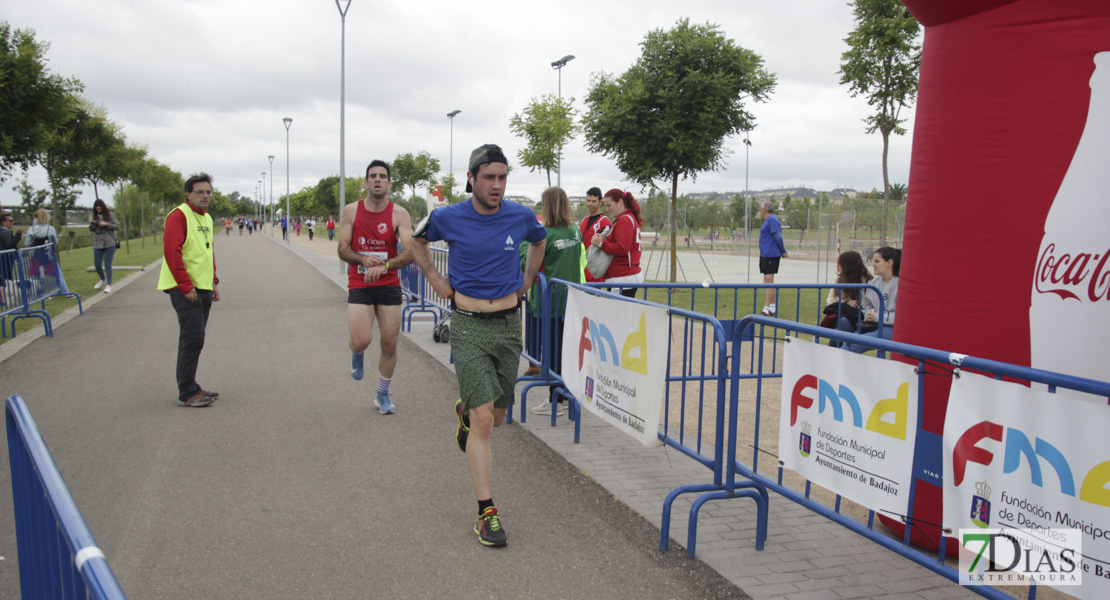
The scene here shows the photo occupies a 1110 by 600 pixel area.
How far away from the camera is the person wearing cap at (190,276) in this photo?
630cm

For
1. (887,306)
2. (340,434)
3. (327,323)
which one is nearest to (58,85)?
(327,323)

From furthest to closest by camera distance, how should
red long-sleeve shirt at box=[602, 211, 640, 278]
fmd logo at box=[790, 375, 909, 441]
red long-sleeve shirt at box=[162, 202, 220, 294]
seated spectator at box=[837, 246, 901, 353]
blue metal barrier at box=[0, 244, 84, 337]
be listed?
blue metal barrier at box=[0, 244, 84, 337]
red long-sleeve shirt at box=[602, 211, 640, 278]
seated spectator at box=[837, 246, 901, 353]
red long-sleeve shirt at box=[162, 202, 220, 294]
fmd logo at box=[790, 375, 909, 441]

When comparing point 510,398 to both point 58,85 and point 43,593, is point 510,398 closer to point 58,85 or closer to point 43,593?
point 43,593

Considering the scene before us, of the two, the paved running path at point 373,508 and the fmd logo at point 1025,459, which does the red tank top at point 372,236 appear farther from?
the fmd logo at point 1025,459

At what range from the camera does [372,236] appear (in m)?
6.16

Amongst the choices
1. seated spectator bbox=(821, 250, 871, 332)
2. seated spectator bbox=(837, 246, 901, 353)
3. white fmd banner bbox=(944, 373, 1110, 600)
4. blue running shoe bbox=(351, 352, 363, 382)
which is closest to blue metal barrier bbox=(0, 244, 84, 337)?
blue running shoe bbox=(351, 352, 363, 382)

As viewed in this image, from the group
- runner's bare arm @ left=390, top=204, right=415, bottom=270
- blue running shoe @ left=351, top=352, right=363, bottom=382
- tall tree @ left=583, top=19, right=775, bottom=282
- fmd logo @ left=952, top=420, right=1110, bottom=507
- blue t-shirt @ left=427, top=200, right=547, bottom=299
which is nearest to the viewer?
fmd logo @ left=952, top=420, right=1110, bottom=507

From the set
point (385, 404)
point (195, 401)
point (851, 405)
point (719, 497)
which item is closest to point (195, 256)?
point (195, 401)

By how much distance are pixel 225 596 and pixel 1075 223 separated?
4.12 metres

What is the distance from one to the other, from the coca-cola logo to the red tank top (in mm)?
4477

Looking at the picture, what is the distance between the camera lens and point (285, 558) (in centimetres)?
365

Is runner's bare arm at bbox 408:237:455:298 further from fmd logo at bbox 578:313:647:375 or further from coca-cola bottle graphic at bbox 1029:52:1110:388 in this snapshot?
coca-cola bottle graphic at bbox 1029:52:1110:388

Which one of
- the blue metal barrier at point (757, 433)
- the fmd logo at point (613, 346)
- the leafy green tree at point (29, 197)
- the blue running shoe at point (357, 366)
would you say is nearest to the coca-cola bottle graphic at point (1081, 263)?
the blue metal barrier at point (757, 433)

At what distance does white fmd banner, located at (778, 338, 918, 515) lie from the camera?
9.75ft
